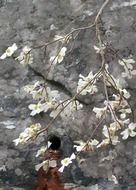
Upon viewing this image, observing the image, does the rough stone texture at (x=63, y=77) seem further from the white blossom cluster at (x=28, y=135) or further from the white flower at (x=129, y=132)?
the white blossom cluster at (x=28, y=135)

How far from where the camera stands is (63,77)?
2191 mm

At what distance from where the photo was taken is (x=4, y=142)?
206cm

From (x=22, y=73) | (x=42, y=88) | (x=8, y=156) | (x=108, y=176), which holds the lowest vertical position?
(x=108, y=176)

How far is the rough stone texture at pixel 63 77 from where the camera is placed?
1999 millimetres

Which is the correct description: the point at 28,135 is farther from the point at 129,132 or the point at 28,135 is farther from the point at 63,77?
the point at 63,77

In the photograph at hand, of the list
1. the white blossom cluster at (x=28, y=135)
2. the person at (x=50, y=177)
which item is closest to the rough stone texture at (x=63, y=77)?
the person at (x=50, y=177)

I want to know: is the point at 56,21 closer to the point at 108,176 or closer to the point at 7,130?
the point at 7,130

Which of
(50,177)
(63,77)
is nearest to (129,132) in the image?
(50,177)

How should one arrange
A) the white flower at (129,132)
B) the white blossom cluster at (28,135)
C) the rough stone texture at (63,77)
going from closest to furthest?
the white blossom cluster at (28,135) → the white flower at (129,132) → the rough stone texture at (63,77)

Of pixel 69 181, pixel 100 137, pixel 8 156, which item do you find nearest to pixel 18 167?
pixel 8 156

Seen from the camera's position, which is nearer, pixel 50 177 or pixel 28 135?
pixel 28 135

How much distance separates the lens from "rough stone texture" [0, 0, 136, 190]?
2.00 meters

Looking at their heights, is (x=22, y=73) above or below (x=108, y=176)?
above

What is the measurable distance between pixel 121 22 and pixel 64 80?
38 centimetres
